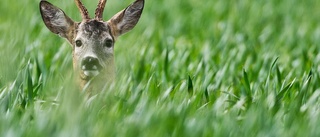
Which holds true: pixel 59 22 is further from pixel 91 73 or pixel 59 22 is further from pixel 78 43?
pixel 91 73

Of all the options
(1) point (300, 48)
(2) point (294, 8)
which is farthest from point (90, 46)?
(2) point (294, 8)

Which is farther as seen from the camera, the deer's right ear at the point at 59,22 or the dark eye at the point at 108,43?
the deer's right ear at the point at 59,22

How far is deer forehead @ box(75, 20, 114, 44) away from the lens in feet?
16.4

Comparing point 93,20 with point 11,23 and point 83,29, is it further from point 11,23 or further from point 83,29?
point 11,23

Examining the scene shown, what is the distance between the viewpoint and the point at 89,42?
500 centimetres

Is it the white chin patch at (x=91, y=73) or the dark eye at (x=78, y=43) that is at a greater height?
the dark eye at (x=78, y=43)

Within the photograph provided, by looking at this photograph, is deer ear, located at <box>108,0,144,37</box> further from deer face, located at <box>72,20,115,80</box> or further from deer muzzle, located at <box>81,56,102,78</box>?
deer muzzle, located at <box>81,56,102,78</box>

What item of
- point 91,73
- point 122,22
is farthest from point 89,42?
point 122,22

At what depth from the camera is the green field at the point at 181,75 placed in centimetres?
443

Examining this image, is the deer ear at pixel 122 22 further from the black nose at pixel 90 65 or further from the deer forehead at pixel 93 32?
the black nose at pixel 90 65

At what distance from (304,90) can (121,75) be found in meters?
0.93

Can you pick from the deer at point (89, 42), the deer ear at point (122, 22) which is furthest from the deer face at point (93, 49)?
the deer ear at point (122, 22)

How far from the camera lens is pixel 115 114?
4664 millimetres

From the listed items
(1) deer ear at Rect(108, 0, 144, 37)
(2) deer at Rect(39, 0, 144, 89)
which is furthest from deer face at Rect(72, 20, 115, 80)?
(1) deer ear at Rect(108, 0, 144, 37)
